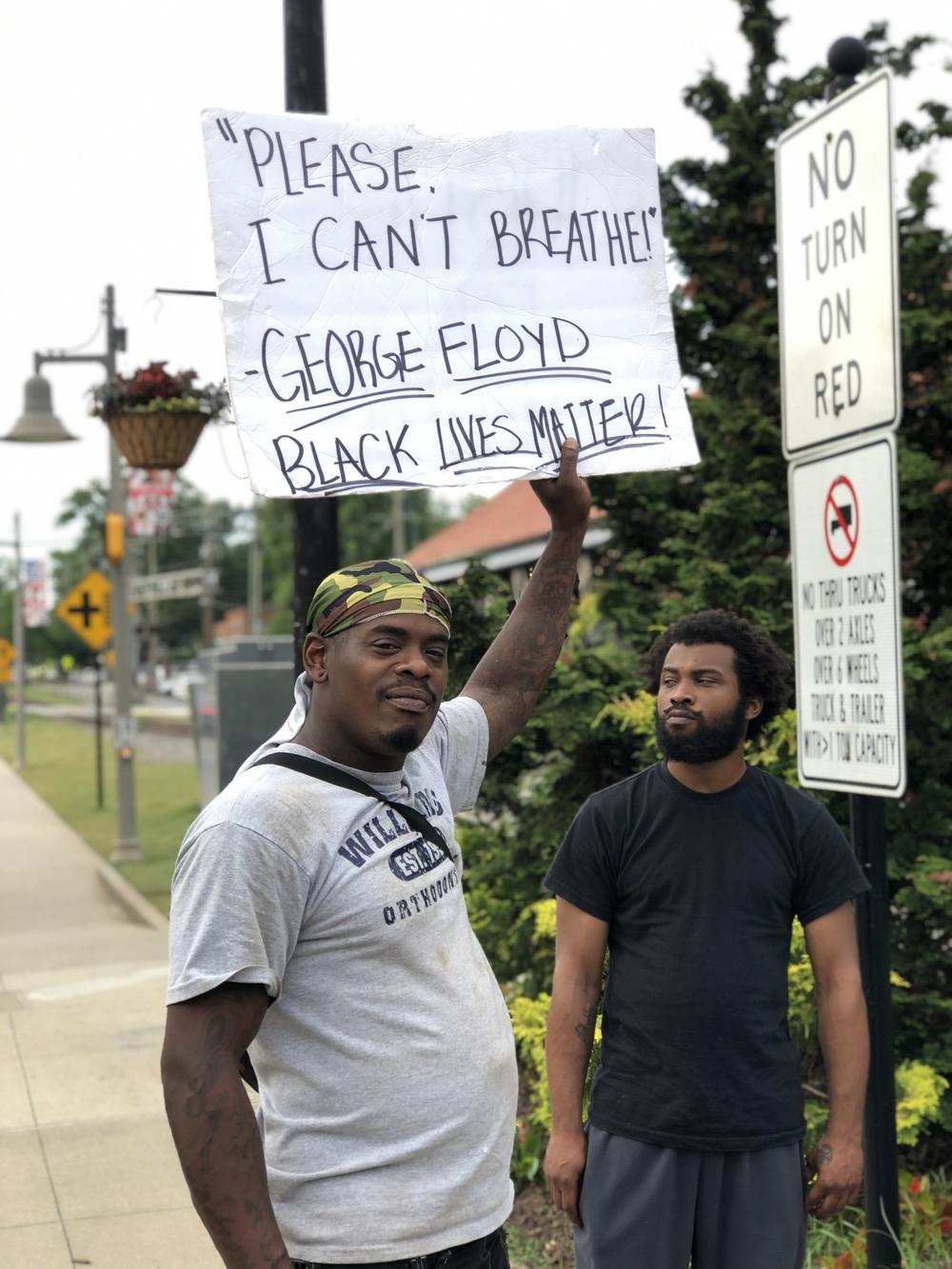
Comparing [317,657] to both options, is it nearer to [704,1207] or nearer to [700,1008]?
[700,1008]

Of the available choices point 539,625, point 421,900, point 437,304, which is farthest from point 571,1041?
point 437,304

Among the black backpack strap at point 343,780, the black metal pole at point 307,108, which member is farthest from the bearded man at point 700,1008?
the black metal pole at point 307,108

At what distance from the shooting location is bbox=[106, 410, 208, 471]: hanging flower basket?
26.4 ft

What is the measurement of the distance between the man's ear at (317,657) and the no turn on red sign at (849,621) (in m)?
1.63

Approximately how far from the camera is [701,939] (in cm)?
298

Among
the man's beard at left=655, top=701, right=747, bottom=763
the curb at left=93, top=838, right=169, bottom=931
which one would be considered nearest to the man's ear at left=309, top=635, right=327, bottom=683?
the man's beard at left=655, top=701, right=747, bottom=763

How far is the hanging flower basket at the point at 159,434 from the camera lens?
8047 millimetres

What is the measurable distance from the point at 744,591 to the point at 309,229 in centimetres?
302

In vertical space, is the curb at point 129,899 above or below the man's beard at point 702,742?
below

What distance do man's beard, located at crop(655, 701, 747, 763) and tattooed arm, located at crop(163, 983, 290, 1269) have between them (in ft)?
4.20

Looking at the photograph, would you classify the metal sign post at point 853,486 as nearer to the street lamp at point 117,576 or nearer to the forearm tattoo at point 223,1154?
the forearm tattoo at point 223,1154

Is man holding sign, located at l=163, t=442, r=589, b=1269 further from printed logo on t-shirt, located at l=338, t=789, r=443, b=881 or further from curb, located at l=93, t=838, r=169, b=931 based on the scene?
curb, located at l=93, t=838, r=169, b=931

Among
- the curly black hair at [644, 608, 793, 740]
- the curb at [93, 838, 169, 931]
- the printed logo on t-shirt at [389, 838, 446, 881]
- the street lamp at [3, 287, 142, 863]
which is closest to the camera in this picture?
the printed logo on t-shirt at [389, 838, 446, 881]

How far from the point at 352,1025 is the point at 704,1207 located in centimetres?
112
